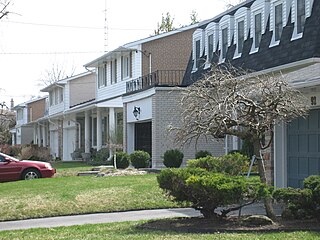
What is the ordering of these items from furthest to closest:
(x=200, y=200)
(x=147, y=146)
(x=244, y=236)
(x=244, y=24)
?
(x=147, y=146)
(x=244, y=24)
(x=200, y=200)
(x=244, y=236)

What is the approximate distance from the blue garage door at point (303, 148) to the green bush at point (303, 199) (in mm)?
3411

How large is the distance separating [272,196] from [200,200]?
133 cm

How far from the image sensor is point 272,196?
11.7m

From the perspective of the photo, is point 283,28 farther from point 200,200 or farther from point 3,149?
point 3,149

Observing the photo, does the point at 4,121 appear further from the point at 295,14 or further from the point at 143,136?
the point at 295,14

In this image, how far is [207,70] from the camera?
28.1m

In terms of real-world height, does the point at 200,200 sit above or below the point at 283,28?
below

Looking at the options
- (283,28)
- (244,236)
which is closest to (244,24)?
(283,28)

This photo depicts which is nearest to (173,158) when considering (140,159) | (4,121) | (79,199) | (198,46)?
(140,159)

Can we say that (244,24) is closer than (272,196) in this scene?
No

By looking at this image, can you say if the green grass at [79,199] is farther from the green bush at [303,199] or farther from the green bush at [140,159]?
the green bush at [140,159]

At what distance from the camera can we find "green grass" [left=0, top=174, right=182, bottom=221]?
16109 millimetres

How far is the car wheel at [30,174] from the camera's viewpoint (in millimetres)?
24516

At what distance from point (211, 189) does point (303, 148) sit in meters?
5.35
